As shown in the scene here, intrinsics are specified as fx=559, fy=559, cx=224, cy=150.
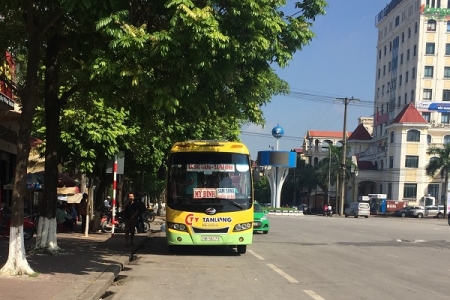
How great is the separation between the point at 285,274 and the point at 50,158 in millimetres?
6274

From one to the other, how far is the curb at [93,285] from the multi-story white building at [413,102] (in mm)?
75424

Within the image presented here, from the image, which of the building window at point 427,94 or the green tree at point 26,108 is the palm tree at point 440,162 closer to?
the building window at point 427,94

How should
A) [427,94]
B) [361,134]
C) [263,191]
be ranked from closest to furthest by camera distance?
[427,94], [361,134], [263,191]

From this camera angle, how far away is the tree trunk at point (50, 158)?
1347 centimetres

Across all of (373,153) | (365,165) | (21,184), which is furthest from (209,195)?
(373,153)

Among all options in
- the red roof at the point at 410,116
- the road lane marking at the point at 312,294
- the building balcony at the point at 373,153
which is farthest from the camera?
the building balcony at the point at 373,153

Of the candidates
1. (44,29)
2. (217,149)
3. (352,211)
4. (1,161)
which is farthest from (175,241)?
(352,211)

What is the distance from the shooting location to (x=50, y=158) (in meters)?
13.6

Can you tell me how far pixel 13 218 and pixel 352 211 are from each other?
63.3 meters

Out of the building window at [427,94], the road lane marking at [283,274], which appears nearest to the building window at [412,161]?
the building window at [427,94]

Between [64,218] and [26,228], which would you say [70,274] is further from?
[64,218]

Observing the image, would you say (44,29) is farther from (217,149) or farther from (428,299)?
(428,299)

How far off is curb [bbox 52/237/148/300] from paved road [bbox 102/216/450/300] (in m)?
0.21

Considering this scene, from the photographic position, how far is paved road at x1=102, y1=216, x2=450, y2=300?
9.76 m
